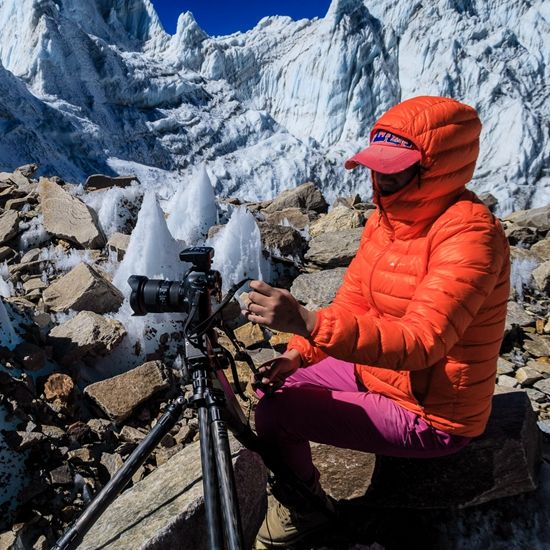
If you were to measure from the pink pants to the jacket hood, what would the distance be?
0.72 m

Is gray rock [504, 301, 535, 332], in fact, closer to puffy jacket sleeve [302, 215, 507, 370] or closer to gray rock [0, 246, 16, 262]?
puffy jacket sleeve [302, 215, 507, 370]

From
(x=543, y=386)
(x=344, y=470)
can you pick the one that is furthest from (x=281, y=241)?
(x=344, y=470)

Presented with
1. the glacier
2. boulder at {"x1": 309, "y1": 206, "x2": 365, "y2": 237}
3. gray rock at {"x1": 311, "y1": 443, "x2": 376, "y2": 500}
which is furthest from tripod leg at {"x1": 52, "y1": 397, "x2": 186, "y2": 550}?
the glacier

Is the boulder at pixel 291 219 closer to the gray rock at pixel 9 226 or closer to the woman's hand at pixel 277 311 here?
the gray rock at pixel 9 226

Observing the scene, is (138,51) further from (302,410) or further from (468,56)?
(302,410)

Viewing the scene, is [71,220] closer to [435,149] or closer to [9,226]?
[9,226]

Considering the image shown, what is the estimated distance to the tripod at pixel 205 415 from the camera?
1383 millimetres

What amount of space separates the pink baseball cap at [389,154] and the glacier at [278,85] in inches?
764

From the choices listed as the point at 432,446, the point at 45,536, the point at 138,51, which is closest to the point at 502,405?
the point at 432,446

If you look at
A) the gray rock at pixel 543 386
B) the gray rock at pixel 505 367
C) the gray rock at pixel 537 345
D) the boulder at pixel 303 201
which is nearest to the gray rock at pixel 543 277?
the gray rock at pixel 537 345

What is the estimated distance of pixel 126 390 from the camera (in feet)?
10.7

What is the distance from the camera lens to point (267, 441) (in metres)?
1.97

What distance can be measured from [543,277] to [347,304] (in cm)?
388

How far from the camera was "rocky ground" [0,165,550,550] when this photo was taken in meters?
2.57
